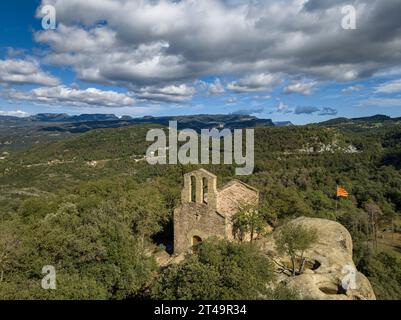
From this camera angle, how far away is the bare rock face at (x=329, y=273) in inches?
→ 627

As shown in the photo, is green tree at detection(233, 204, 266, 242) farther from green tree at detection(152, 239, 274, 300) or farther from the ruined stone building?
green tree at detection(152, 239, 274, 300)

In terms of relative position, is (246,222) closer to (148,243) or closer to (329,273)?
(329,273)

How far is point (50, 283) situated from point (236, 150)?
4079 inches

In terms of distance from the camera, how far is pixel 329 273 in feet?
61.8

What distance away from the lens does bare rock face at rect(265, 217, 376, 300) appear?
627 inches

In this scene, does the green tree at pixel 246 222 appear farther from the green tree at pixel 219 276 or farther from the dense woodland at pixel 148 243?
the green tree at pixel 219 276

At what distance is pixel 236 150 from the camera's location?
11731cm

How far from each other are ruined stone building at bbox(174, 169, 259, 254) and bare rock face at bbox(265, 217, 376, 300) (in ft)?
Answer: 11.8

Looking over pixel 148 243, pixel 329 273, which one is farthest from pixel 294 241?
pixel 148 243

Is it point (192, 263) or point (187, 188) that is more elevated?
point (187, 188)

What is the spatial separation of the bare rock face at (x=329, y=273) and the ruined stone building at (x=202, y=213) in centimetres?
359

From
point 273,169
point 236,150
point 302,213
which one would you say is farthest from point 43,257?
point 236,150

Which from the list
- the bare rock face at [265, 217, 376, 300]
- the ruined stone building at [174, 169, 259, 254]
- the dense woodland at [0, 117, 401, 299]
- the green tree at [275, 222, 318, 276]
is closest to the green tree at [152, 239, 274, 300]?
the dense woodland at [0, 117, 401, 299]
